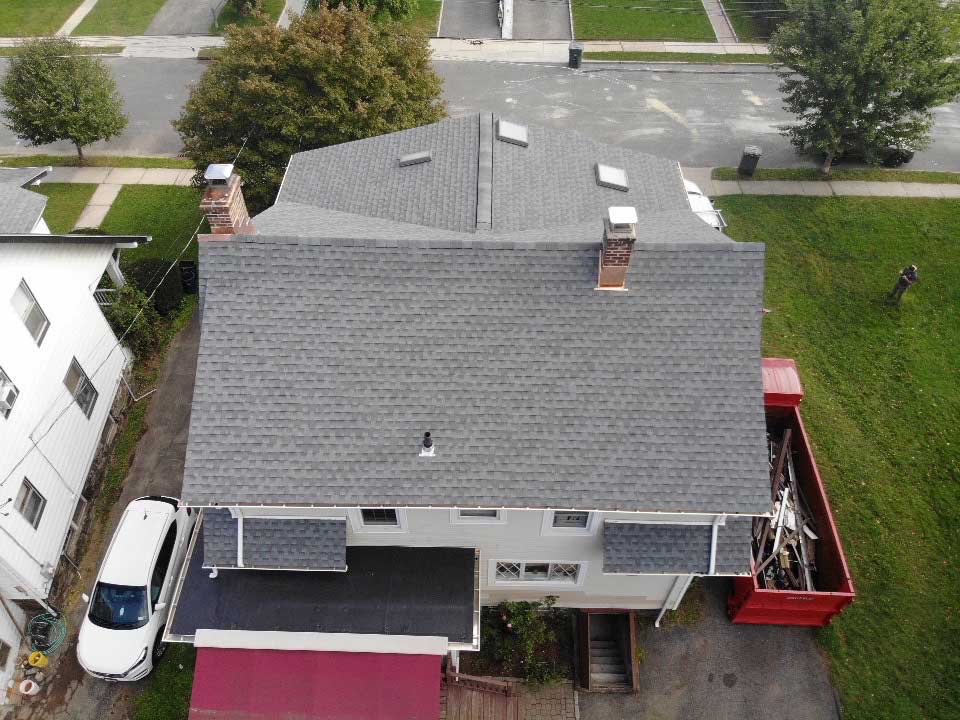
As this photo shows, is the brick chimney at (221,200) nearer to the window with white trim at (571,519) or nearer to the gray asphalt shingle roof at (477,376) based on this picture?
the gray asphalt shingle roof at (477,376)

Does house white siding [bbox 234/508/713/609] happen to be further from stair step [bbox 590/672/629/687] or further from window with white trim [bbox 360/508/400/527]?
stair step [bbox 590/672/629/687]

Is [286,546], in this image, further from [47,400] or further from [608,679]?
[47,400]

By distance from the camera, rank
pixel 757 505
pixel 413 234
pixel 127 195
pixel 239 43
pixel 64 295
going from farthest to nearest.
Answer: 1. pixel 127 195
2. pixel 239 43
3. pixel 64 295
4. pixel 413 234
5. pixel 757 505

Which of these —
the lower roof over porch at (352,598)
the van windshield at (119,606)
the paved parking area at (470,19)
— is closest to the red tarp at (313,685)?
the lower roof over porch at (352,598)

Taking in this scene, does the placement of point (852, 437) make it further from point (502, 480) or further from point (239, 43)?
point (239, 43)

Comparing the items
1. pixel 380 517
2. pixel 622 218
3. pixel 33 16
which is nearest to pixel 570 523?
pixel 380 517

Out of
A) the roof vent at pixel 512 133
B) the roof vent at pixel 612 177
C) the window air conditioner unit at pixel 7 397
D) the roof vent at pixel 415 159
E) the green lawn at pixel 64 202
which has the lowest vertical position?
the green lawn at pixel 64 202

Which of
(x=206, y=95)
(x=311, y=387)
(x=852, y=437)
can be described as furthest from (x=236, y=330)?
(x=852, y=437)
